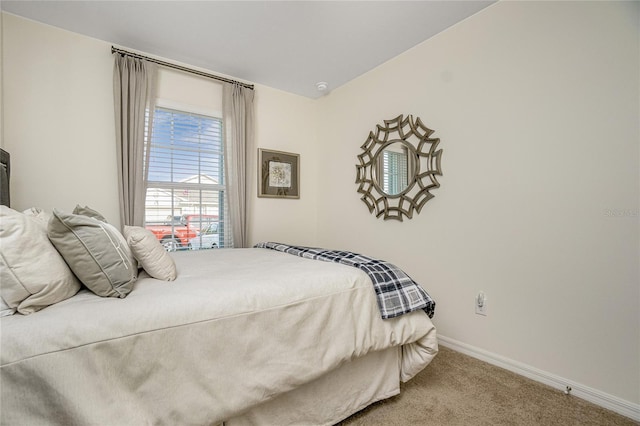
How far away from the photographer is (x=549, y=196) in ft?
5.98

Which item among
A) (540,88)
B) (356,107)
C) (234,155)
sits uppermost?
(356,107)

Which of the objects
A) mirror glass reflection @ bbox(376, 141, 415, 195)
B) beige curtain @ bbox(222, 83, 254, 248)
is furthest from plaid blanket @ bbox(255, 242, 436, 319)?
beige curtain @ bbox(222, 83, 254, 248)

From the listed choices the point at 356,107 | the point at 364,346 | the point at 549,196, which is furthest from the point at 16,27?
the point at 549,196

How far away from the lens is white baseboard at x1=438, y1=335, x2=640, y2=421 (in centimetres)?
151

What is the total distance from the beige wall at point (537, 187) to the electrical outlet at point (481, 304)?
0.16 ft

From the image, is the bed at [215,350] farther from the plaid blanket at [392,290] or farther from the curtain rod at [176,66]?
the curtain rod at [176,66]

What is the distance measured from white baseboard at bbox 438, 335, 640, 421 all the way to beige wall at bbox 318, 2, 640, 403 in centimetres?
4

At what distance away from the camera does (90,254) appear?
1067mm

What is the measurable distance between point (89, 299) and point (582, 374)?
2430mm

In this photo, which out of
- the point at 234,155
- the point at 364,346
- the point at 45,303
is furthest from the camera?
the point at 234,155

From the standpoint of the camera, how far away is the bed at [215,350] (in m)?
0.82

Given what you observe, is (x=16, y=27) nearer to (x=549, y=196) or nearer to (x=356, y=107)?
(x=356, y=107)

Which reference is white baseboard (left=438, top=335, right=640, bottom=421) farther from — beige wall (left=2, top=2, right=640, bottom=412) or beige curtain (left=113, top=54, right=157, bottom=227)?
beige curtain (left=113, top=54, right=157, bottom=227)

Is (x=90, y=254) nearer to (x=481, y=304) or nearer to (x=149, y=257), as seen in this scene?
(x=149, y=257)
